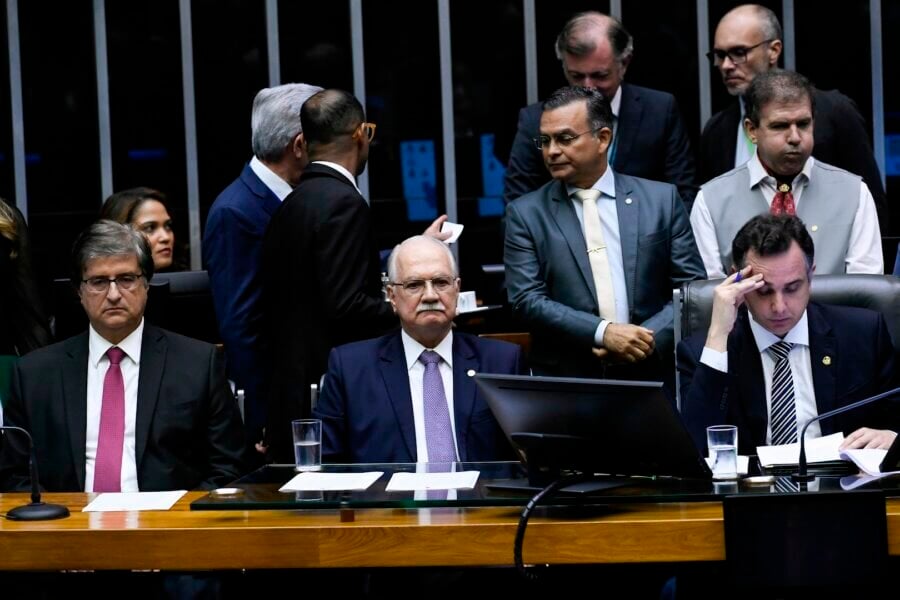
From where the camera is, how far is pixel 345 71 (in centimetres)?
713

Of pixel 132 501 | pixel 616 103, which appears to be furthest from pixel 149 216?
pixel 132 501

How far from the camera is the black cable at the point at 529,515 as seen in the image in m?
3.24

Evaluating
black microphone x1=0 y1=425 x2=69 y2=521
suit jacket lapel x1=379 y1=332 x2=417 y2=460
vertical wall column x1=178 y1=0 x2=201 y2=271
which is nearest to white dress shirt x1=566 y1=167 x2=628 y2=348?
suit jacket lapel x1=379 y1=332 x2=417 y2=460

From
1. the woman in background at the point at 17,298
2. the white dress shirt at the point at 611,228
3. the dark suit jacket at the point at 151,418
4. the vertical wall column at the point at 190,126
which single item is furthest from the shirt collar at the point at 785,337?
the vertical wall column at the point at 190,126

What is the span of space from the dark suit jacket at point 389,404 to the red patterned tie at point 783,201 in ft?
3.88

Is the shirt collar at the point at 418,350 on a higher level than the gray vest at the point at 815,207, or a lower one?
lower

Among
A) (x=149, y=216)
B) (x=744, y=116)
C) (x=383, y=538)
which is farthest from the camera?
(x=149, y=216)

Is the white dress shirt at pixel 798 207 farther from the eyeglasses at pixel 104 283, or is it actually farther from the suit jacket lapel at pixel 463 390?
the eyeglasses at pixel 104 283

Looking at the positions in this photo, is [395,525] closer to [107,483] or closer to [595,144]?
[107,483]

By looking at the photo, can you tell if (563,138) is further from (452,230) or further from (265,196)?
(265,196)

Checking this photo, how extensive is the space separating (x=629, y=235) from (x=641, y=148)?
0.70 m

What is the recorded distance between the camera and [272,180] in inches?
208

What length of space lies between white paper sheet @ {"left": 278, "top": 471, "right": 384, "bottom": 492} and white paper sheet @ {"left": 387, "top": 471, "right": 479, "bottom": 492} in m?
0.06

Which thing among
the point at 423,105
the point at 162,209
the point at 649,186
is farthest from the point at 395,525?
the point at 423,105
